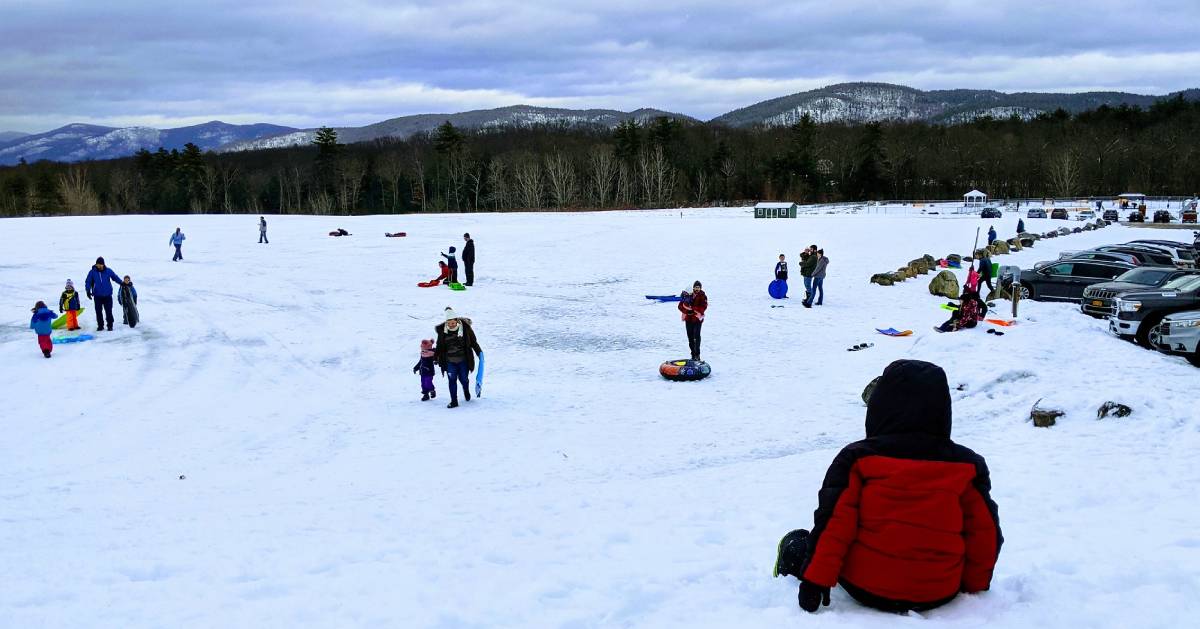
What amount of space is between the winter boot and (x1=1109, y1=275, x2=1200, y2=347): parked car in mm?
11843

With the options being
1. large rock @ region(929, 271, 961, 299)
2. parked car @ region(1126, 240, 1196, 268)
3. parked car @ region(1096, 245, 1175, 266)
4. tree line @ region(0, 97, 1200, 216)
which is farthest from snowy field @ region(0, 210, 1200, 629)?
tree line @ region(0, 97, 1200, 216)

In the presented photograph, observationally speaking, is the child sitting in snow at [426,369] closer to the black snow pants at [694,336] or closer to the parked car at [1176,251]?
the black snow pants at [694,336]

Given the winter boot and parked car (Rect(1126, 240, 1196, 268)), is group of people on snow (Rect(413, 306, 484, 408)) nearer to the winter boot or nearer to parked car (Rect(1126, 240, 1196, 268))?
the winter boot

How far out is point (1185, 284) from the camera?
14.1 meters

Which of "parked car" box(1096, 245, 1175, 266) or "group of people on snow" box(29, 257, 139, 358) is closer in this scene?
"group of people on snow" box(29, 257, 139, 358)

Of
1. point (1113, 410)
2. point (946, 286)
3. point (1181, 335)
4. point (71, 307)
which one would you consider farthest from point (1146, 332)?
A: point (71, 307)

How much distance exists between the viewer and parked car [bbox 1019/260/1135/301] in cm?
2027

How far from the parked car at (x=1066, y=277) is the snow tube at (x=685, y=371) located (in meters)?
11.3

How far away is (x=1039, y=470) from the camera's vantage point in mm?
7977

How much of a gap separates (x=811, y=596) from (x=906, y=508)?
3.16 feet

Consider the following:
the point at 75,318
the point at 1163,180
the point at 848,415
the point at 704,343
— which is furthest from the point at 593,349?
the point at 1163,180

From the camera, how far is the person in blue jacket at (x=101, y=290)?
17547 millimetres

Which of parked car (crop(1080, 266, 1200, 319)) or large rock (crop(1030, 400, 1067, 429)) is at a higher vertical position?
parked car (crop(1080, 266, 1200, 319))

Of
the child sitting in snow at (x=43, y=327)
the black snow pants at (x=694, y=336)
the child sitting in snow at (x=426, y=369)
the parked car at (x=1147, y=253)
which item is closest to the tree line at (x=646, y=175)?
the parked car at (x=1147, y=253)
